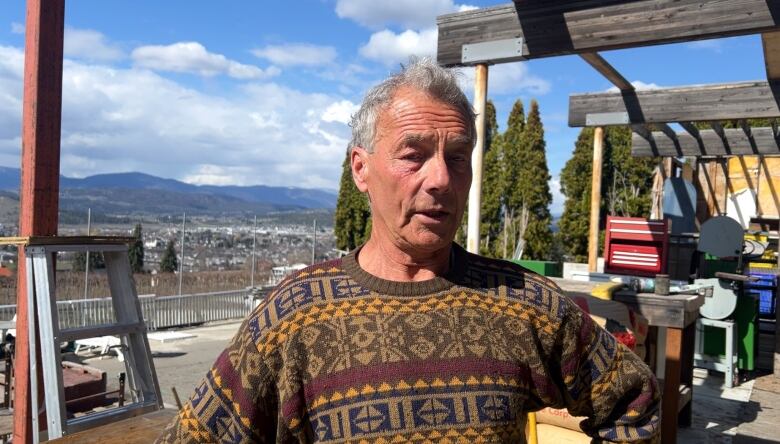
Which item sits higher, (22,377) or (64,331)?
(64,331)

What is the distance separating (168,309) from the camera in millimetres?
11531

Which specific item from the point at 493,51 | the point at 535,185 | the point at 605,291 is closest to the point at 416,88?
the point at 605,291

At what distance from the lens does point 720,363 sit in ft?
21.9

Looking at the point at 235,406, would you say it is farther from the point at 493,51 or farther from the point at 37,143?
the point at 493,51

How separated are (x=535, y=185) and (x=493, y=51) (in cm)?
1533

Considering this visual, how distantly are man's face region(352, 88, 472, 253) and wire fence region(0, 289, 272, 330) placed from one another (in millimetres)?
8924

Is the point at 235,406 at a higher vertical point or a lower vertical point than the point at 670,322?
higher

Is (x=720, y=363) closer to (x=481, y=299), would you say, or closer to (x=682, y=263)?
(x=682, y=263)

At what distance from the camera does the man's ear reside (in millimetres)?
1408

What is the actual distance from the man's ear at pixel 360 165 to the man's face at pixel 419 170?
4 cm

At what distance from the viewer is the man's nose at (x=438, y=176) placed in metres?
1.30

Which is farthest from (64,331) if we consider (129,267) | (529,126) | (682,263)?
(529,126)

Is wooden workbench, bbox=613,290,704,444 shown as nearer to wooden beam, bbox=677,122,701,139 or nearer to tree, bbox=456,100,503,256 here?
wooden beam, bbox=677,122,701,139

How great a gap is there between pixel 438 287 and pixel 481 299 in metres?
0.09
